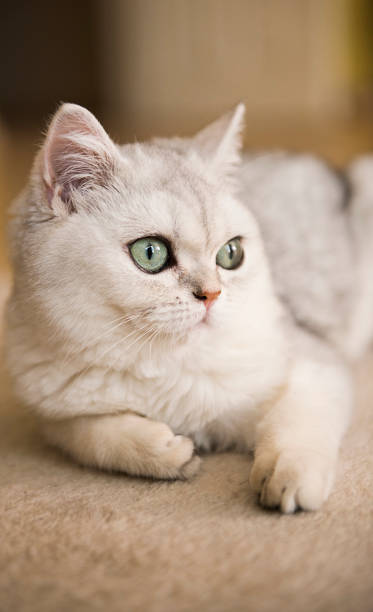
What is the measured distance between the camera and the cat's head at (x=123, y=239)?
4.62ft

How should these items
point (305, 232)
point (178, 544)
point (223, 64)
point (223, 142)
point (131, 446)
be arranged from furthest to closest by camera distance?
1. point (223, 64)
2. point (305, 232)
3. point (223, 142)
4. point (131, 446)
5. point (178, 544)

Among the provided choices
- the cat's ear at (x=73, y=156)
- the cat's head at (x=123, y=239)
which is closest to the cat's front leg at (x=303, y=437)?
the cat's head at (x=123, y=239)

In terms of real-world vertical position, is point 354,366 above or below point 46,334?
below

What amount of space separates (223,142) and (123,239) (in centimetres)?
46

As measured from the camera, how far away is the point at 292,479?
4.38ft

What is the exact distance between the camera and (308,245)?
2.33 m

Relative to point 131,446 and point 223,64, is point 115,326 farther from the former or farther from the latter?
point 223,64

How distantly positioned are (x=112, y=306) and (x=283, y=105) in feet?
23.0

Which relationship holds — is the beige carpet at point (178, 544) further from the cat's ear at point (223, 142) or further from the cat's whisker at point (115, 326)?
the cat's ear at point (223, 142)

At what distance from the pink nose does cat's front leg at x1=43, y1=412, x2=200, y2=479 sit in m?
0.33

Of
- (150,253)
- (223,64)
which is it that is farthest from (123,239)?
(223,64)

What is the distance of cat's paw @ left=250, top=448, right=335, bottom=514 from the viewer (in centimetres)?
133

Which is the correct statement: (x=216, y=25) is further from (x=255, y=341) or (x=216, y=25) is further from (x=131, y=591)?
(x=131, y=591)

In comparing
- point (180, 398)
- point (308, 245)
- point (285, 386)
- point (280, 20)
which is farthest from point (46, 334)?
point (280, 20)
